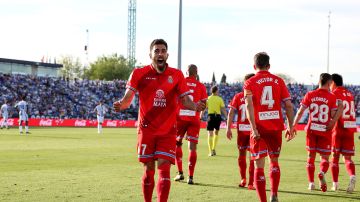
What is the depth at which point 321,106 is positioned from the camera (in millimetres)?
12359

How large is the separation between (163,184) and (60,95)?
54.6 metres

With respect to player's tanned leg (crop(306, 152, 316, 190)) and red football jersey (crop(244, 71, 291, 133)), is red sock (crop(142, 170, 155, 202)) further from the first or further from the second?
player's tanned leg (crop(306, 152, 316, 190))

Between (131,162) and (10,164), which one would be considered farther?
(131,162)

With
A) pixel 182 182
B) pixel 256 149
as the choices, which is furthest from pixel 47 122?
pixel 256 149

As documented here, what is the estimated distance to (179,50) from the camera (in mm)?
36438

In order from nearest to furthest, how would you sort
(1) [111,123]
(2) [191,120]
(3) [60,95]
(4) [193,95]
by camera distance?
1. (4) [193,95]
2. (2) [191,120]
3. (1) [111,123]
4. (3) [60,95]

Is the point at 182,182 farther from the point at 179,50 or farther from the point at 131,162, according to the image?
the point at 179,50

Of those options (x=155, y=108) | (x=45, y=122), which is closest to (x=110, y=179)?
(x=155, y=108)

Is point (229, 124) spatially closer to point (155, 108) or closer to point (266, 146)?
point (266, 146)

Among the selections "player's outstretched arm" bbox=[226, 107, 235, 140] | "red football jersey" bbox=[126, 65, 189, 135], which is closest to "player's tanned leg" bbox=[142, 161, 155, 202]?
"red football jersey" bbox=[126, 65, 189, 135]

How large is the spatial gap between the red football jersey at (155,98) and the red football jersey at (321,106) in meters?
4.17

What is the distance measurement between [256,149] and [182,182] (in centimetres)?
383

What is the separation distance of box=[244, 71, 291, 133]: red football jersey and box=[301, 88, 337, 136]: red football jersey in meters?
2.43

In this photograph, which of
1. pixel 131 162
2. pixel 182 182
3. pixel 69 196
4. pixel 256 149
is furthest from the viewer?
pixel 131 162
